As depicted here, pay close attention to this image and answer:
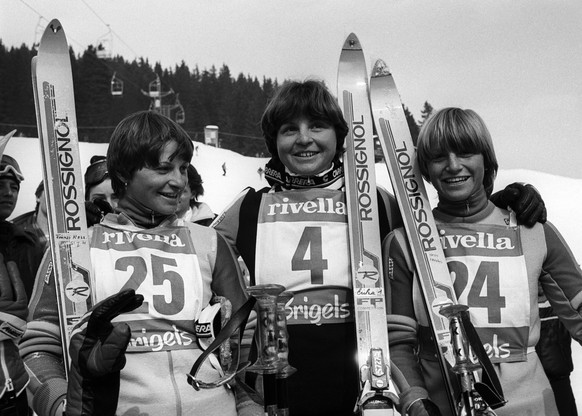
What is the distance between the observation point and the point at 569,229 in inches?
396

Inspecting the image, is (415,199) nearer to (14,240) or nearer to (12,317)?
(12,317)

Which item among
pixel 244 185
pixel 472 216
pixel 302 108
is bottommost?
pixel 472 216

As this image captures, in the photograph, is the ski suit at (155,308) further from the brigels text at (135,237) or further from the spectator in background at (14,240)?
the spectator in background at (14,240)

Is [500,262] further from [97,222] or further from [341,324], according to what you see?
[97,222]

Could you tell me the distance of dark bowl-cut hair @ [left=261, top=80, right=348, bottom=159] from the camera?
272cm

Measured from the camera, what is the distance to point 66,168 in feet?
8.61

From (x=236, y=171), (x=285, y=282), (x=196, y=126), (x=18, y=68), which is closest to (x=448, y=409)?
(x=285, y=282)

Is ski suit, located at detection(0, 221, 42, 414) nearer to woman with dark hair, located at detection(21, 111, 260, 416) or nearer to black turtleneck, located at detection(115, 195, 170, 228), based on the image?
woman with dark hair, located at detection(21, 111, 260, 416)

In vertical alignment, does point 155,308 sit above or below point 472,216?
below

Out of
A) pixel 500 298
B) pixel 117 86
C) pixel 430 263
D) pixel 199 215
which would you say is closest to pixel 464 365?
pixel 500 298

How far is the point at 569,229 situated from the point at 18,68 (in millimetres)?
28004

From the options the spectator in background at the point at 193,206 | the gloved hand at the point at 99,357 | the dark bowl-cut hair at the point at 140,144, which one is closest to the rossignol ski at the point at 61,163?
the dark bowl-cut hair at the point at 140,144

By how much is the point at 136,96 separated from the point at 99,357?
Answer: 4025 centimetres

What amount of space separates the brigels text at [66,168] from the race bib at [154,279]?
26 cm
